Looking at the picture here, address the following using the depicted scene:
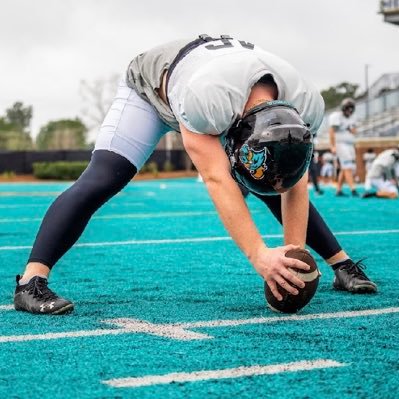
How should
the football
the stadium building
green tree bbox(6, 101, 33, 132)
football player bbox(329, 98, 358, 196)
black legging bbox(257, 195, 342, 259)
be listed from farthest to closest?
green tree bbox(6, 101, 33, 132) < the stadium building < football player bbox(329, 98, 358, 196) < black legging bbox(257, 195, 342, 259) < the football

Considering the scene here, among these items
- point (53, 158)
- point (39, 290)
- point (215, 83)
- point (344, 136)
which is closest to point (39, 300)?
point (39, 290)

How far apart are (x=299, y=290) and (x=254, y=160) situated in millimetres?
678

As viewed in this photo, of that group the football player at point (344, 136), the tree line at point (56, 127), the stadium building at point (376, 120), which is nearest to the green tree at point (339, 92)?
the tree line at point (56, 127)

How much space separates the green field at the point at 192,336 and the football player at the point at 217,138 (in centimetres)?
32

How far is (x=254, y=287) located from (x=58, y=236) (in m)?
1.37

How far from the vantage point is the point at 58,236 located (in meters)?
4.55

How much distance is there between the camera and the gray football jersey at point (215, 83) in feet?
13.0

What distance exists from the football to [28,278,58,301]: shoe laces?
1039mm

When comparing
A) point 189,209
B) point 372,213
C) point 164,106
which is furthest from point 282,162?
point 189,209

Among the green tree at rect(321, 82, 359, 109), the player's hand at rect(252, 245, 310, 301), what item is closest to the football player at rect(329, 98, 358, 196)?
the player's hand at rect(252, 245, 310, 301)

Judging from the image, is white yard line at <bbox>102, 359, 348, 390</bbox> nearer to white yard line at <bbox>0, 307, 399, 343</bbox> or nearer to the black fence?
white yard line at <bbox>0, 307, 399, 343</bbox>

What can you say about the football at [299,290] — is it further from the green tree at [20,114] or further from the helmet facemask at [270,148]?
the green tree at [20,114]

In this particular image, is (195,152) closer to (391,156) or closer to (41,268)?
(41,268)

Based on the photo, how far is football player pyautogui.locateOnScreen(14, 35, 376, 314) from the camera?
13.0 ft
